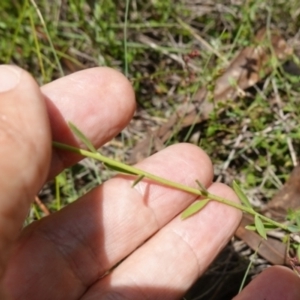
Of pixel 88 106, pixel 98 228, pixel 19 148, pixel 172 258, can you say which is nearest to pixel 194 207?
pixel 172 258

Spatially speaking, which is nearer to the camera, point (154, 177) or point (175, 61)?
point (154, 177)

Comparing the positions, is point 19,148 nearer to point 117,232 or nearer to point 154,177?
point 154,177

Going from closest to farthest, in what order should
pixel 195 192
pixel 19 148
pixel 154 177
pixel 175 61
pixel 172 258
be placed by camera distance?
pixel 19 148
pixel 154 177
pixel 195 192
pixel 172 258
pixel 175 61

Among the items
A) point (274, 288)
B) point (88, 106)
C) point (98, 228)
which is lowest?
point (274, 288)

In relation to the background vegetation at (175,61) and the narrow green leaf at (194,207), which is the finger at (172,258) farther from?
the background vegetation at (175,61)

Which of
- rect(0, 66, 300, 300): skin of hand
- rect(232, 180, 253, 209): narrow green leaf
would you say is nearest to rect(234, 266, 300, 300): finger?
rect(0, 66, 300, 300): skin of hand

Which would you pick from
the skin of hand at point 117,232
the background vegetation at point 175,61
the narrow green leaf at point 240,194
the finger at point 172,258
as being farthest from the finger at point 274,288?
the background vegetation at point 175,61

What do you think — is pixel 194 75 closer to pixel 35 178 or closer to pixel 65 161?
pixel 65 161
